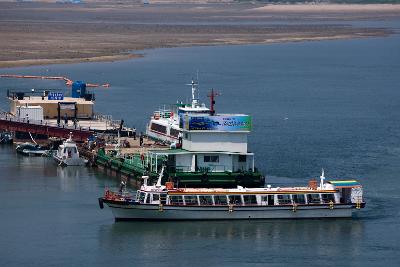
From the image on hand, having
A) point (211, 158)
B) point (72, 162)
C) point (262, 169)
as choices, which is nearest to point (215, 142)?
point (211, 158)

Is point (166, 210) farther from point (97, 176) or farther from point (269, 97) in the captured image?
point (269, 97)

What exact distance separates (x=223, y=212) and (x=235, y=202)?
700mm

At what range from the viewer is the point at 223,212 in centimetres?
5741

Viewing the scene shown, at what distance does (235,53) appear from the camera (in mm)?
169250

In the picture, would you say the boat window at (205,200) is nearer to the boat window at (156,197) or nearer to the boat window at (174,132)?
the boat window at (156,197)

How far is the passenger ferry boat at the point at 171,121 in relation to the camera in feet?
243

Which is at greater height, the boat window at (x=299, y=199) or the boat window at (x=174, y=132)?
the boat window at (x=174, y=132)

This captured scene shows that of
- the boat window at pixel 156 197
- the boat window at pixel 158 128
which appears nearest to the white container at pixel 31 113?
the boat window at pixel 158 128

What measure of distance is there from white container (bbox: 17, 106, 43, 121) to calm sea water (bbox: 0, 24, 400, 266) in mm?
3003

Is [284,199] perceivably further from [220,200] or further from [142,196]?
[142,196]

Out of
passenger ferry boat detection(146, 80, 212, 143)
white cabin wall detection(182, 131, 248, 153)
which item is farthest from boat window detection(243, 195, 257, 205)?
passenger ferry boat detection(146, 80, 212, 143)

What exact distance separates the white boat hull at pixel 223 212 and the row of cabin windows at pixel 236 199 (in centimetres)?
27

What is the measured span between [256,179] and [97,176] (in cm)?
1112

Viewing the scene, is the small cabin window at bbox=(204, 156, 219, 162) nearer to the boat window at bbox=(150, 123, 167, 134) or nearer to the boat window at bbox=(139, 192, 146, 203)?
the boat window at bbox=(139, 192, 146, 203)
